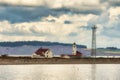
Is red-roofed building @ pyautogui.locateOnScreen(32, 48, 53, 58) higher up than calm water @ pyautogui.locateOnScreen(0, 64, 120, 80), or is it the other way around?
red-roofed building @ pyautogui.locateOnScreen(32, 48, 53, 58)

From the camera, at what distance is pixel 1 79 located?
75.9 meters

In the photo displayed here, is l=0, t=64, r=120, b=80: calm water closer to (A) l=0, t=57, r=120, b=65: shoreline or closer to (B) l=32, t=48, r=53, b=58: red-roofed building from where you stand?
(A) l=0, t=57, r=120, b=65: shoreline

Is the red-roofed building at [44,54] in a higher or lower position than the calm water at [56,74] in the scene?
higher

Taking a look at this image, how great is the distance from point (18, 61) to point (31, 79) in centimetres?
9016

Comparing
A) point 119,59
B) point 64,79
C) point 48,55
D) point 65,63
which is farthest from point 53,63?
point 64,79

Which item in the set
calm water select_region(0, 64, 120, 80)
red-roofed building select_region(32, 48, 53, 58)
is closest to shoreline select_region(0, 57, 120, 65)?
red-roofed building select_region(32, 48, 53, 58)

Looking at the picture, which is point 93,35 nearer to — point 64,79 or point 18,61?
point 18,61

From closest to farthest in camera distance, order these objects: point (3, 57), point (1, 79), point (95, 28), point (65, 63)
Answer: point (1, 79) → point (3, 57) → point (65, 63) → point (95, 28)

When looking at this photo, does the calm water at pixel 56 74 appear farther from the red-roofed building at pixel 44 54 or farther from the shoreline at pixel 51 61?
the red-roofed building at pixel 44 54

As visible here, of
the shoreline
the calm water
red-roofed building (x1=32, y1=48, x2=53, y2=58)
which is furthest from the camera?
red-roofed building (x1=32, y1=48, x2=53, y2=58)

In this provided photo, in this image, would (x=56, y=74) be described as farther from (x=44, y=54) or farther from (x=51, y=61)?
(x=44, y=54)

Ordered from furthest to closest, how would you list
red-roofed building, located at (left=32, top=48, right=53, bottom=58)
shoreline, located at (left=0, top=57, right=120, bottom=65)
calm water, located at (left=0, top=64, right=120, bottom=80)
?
1. red-roofed building, located at (left=32, top=48, right=53, bottom=58)
2. shoreline, located at (left=0, top=57, right=120, bottom=65)
3. calm water, located at (left=0, top=64, right=120, bottom=80)

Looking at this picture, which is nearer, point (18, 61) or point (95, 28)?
point (18, 61)

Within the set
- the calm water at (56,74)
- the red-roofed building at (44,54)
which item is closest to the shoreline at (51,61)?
the red-roofed building at (44,54)
